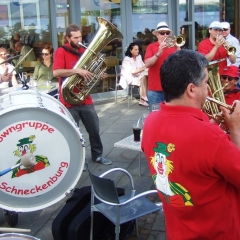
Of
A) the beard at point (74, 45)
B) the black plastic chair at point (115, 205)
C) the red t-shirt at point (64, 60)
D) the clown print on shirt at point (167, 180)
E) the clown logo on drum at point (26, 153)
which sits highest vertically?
the beard at point (74, 45)

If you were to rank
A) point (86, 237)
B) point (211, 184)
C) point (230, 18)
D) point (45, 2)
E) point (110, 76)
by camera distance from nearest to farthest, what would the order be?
1. point (211, 184)
2. point (86, 237)
3. point (45, 2)
4. point (110, 76)
5. point (230, 18)

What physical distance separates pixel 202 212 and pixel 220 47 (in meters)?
3.40

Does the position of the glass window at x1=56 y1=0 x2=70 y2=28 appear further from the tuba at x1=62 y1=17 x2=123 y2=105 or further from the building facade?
the tuba at x1=62 y1=17 x2=123 y2=105

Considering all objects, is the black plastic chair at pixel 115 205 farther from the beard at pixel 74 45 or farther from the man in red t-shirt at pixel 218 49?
the man in red t-shirt at pixel 218 49

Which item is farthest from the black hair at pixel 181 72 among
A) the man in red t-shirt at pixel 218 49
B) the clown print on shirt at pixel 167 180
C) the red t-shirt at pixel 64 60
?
the man in red t-shirt at pixel 218 49

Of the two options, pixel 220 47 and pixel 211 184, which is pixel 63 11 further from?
pixel 211 184

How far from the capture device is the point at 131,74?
24.5ft

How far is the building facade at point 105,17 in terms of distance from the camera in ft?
24.1

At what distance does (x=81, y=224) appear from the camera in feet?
9.07

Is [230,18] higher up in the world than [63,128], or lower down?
higher up

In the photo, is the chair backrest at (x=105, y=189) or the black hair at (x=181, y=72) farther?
the chair backrest at (x=105, y=189)

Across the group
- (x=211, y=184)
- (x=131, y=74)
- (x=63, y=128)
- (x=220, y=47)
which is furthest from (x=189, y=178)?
(x=131, y=74)

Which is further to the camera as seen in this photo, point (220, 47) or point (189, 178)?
point (220, 47)

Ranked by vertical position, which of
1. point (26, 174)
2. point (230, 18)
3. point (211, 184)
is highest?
point (230, 18)
